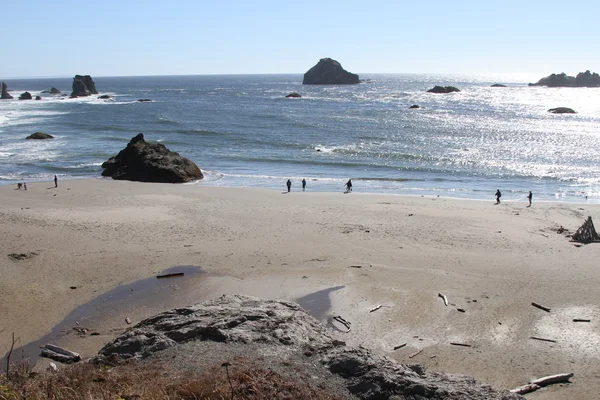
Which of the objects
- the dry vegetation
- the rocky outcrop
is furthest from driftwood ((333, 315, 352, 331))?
the dry vegetation

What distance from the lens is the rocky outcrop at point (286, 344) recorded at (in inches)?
307

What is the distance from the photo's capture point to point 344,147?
51656mm

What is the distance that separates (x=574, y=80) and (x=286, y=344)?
198598 millimetres

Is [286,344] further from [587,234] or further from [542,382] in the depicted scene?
[587,234]

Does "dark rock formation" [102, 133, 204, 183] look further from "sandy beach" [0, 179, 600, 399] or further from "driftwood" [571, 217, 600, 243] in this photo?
"driftwood" [571, 217, 600, 243]

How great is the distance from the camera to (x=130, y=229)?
22359 millimetres

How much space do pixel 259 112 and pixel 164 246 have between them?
6455cm

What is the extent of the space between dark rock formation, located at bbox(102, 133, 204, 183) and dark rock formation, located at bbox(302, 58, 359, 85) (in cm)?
14756

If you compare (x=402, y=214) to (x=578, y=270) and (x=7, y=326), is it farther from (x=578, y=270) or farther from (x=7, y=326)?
(x=7, y=326)

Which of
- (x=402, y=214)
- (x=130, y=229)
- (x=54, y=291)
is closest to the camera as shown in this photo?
(x=54, y=291)

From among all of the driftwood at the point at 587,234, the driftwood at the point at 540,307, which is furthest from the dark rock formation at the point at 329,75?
the driftwood at the point at 540,307

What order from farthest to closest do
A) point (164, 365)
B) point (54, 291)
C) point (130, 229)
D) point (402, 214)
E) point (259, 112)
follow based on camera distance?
point (259, 112)
point (402, 214)
point (130, 229)
point (54, 291)
point (164, 365)

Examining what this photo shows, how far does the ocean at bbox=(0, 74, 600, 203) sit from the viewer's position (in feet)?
122

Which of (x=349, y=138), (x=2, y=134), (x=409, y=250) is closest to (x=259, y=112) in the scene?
(x=349, y=138)
